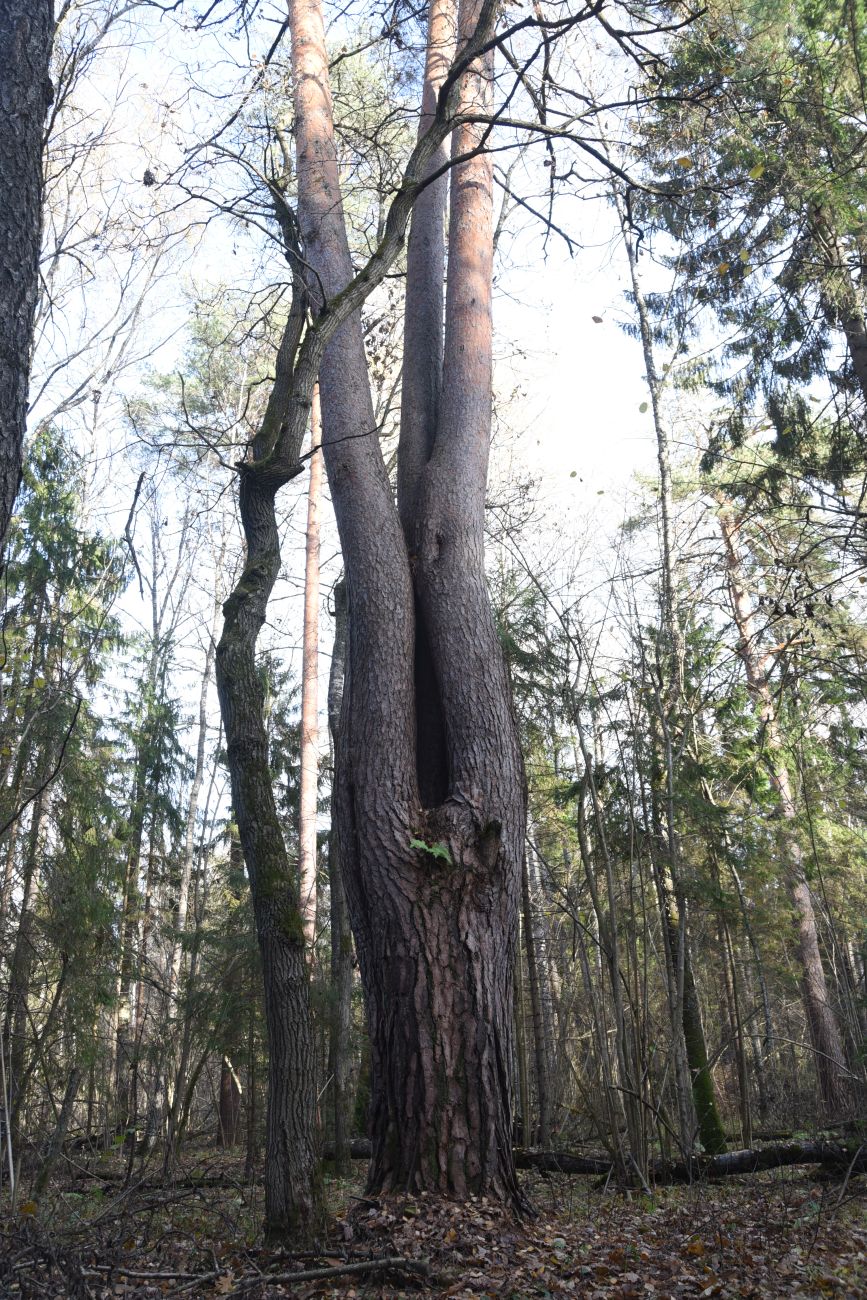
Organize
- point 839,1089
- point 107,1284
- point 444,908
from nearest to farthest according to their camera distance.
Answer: point 107,1284, point 444,908, point 839,1089

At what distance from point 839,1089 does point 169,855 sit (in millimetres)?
11455

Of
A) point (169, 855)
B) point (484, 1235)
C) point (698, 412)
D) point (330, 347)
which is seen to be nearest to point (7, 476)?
point (484, 1235)

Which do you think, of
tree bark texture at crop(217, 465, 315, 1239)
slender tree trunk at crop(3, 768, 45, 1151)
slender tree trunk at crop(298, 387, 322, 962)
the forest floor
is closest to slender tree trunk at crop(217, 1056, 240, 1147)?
slender tree trunk at crop(298, 387, 322, 962)

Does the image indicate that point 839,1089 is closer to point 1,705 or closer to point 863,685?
point 863,685

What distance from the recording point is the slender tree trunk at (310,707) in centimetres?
1054

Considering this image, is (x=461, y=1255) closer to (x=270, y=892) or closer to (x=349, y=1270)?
(x=349, y=1270)

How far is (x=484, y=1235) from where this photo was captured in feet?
11.5

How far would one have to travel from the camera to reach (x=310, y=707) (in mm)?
11578

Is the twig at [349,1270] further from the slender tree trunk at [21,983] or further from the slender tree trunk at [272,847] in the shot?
the slender tree trunk at [21,983]

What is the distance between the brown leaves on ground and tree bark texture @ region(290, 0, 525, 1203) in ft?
1.17

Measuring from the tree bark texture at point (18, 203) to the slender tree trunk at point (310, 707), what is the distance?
26.5 ft

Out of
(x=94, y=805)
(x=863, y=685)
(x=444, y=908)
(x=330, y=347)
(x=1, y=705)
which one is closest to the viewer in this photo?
(x=444, y=908)

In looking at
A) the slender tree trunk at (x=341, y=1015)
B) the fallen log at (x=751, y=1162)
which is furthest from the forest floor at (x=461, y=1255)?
the slender tree trunk at (x=341, y=1015)

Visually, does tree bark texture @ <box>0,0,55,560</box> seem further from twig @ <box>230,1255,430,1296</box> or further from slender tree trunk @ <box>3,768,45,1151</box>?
slender tree trunk @ <box>3,768,45,1151</box>
